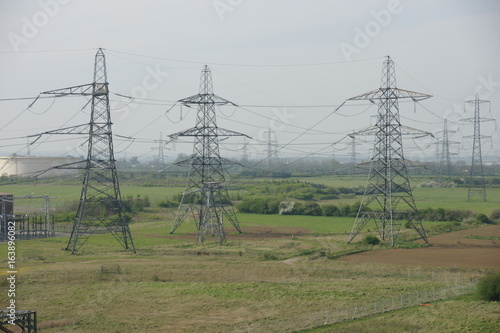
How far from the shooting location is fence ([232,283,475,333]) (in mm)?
24000

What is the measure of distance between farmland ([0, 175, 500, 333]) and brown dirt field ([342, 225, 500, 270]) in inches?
3.2

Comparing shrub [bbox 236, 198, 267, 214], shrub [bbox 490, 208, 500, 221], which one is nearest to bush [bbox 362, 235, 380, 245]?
shrub [bbox 490, 208, 500, 221]

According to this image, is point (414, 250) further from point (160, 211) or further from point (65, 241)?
point (160, 211)

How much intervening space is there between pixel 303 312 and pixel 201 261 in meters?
13.8

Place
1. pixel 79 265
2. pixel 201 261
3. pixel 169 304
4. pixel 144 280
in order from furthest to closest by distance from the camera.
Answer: pixel 201 261 < pixel 79 265 < pixel 144 280 < pixel 169 304

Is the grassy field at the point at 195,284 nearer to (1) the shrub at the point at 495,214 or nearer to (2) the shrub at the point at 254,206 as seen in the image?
(1) the shrub at the point at 495,214

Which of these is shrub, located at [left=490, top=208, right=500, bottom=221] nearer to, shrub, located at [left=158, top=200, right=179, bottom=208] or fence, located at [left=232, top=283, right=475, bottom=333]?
fence, located at [left=232, top=283, right=475, bottom=333]

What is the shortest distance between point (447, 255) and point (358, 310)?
17613 millimetres

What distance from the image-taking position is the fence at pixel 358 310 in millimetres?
24000

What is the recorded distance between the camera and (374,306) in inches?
1056

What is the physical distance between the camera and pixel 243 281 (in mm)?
33000

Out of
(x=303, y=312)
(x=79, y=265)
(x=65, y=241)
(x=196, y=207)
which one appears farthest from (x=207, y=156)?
(x=303, y=312)

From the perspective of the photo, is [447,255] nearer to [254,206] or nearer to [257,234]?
[257,234]

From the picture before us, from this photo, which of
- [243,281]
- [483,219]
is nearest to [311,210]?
[483,219]
